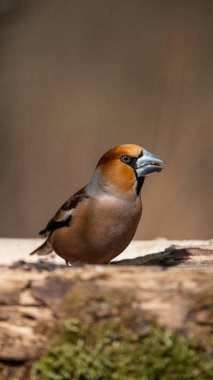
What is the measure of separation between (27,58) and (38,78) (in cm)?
20

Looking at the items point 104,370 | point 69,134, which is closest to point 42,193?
point 69,134

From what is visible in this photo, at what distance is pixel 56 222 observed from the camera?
4.08 m

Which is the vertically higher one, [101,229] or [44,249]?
[101,229]

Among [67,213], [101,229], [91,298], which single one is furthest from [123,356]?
[67,213]

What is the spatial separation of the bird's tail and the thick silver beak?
81cm

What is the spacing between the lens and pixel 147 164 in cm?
381

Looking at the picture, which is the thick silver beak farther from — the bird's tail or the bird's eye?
the bird's tail

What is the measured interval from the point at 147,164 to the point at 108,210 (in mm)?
287

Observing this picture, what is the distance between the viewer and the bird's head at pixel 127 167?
3.82 m

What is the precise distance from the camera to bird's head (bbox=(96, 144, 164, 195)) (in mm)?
3816

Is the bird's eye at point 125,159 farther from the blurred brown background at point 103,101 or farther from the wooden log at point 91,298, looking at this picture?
the blurred brown background at point 103,101

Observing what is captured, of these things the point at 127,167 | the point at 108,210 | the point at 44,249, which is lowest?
the point at 44,249

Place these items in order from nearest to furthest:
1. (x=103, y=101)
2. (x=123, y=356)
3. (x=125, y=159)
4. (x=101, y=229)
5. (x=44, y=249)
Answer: (x=123, y=356) < (x=101, y=229) < (x=125, y=159) < (x=44, y=249) < (x=103, y=101)

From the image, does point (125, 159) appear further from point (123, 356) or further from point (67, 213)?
point (123, 356)
